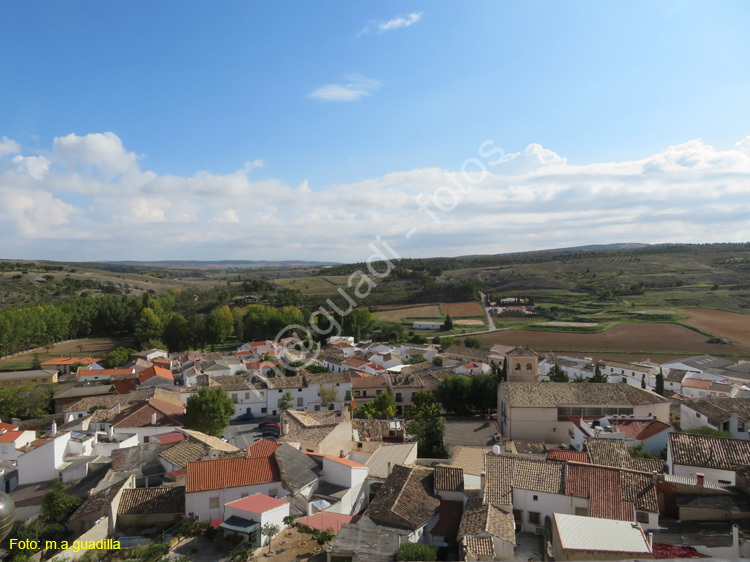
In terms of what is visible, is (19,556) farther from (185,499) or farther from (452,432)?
(452,432)

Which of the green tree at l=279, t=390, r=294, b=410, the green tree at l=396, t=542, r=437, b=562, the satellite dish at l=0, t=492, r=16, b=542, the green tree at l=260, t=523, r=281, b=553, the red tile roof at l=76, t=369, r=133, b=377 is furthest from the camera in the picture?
the red tile roof at l=76, t=369, r=133, b=377

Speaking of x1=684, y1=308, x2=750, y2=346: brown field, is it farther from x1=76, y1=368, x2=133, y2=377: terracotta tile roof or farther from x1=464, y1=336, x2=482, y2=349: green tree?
x1=76, y1=368, x2=133, y2=377: terracotta tile roof

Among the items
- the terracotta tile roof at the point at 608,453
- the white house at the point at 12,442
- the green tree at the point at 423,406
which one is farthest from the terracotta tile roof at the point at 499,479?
the white house at the point at 12,442

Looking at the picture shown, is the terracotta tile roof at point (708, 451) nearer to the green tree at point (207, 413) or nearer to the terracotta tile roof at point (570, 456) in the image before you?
the terracotta tile roof at point (570, 456)

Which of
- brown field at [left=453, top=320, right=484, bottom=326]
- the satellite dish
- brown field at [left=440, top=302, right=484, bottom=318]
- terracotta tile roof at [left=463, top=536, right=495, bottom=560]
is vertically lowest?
brown field at [left=453, top=320, right=484, bottom=326]

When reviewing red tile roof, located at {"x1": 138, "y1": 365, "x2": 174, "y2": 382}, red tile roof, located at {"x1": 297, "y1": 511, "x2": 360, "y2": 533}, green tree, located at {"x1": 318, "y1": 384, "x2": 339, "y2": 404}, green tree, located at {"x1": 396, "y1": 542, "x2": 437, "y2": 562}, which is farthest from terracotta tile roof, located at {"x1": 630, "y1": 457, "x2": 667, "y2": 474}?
red tile roof, located at {"x1": 138, "y1": 365, "x2": 174, "y2": 382}

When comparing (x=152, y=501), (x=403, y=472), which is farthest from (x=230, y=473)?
(x=403, y=472)

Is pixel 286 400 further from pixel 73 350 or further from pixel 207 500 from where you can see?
pixel 73 350
